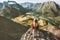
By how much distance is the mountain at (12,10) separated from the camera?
5.09 meters

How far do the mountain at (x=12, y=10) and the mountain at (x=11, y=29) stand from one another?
0.17m

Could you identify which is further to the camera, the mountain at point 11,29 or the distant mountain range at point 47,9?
the distant mountain range at point 47,9

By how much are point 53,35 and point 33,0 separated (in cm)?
117

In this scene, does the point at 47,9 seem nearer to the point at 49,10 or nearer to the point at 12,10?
the point at 49,10

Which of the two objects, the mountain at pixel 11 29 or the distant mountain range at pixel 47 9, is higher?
the distant mountain range at pixel 47 9

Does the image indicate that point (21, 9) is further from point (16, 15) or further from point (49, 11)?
point (49, 11)

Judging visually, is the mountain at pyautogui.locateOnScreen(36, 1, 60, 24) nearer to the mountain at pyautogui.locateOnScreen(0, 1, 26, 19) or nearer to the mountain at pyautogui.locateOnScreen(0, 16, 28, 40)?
the mountain at pyautogui.locateOnScreen(0, 1, 26, 19)

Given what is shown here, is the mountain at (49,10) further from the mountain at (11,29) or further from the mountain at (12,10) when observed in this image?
the mountain at (11,29)

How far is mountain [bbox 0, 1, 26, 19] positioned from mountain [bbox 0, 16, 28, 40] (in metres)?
0.17

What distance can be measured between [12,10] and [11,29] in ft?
1.85

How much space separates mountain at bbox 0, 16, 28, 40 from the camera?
495 cm

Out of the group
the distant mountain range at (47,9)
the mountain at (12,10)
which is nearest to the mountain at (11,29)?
the mountain at (12,10)

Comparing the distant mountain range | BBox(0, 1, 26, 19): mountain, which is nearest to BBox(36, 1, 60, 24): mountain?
the distant mountain range

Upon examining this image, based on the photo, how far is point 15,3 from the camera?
5207mm
